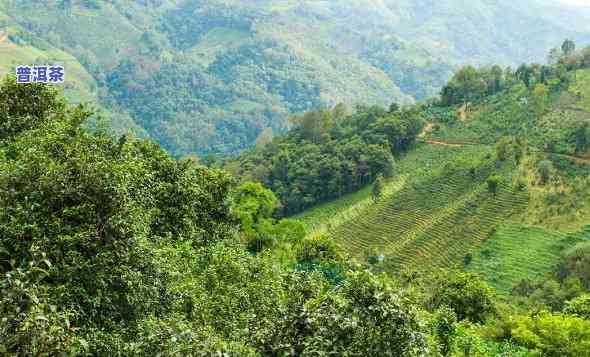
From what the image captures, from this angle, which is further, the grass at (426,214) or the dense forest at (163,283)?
the grass at (426,214)

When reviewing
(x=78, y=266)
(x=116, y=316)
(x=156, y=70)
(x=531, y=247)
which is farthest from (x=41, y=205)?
(x=156, y=70)

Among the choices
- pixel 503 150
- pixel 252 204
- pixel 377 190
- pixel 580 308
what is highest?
pixel 580 308

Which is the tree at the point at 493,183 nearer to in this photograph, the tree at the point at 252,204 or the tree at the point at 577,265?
the tree at the point at 577,265

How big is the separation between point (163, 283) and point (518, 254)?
32.7 metres

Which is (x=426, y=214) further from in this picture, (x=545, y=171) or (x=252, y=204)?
(x=252, y=204)

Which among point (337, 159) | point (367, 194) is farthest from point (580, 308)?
point (337, 159)

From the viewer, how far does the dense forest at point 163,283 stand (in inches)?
330

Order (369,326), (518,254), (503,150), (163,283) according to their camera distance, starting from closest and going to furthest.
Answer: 1. (369,326)
2. (163,283)
3. (518,254)
4. (503,150)

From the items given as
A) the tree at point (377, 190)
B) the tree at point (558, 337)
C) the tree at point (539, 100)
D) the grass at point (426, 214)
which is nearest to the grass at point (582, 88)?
the tree at point (539, 100)

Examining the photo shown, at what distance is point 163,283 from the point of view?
11930mm

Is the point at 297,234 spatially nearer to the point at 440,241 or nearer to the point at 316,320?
the point at 440,241

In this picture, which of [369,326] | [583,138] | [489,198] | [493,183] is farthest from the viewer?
[583,138]

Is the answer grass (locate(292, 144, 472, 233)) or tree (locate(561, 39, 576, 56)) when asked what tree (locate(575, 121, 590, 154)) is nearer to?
grass (locate(292, 144, 472, 233))

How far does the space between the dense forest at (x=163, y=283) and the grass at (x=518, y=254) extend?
4.67m
